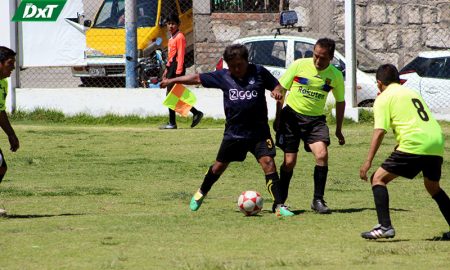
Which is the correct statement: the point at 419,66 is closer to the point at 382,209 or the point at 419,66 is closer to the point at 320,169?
the point at 320,169

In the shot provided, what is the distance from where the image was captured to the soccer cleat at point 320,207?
11.5 m

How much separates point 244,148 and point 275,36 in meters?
10.3

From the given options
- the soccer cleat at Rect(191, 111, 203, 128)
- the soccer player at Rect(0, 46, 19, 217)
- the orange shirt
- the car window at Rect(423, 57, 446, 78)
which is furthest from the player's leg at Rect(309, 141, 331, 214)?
the car window at Rect(423, 57, 446, 78)

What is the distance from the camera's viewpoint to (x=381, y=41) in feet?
83.7

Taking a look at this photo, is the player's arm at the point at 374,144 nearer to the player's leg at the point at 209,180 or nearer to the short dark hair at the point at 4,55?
the player's leg at the point at 209,180

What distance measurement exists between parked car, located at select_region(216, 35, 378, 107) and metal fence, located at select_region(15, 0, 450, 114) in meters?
0.02

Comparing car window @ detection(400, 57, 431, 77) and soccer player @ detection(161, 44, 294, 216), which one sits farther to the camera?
car window @ detection(400, 57, 431, 77)

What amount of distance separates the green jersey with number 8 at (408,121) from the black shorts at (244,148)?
6.73ft

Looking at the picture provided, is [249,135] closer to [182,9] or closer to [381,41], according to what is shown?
[381,41]

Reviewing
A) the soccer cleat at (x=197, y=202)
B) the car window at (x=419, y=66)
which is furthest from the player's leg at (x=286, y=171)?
the car window at (x=419, y=66)

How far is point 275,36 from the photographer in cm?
2152

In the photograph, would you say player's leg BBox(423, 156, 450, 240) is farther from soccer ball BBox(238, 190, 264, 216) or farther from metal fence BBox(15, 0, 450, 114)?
metal fence BBox(15, 0, 450, 114)

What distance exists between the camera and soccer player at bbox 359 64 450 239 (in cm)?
938

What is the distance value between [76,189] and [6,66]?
258 cm
